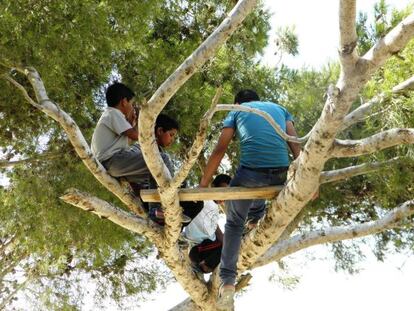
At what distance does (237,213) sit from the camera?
4.73 m

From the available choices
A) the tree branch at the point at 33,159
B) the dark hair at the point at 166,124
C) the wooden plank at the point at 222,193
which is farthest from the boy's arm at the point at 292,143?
the tree branch at the point at 33,159

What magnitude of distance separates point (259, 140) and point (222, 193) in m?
0.50

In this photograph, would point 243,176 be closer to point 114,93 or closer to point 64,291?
point 114,93

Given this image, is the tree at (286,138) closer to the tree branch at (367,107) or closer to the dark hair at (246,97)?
the tree branch at (367,107)

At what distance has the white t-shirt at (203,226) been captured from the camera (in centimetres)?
588

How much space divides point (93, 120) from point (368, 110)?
11.2ft

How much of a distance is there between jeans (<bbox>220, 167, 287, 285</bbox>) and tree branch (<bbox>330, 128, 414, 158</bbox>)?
0.61m

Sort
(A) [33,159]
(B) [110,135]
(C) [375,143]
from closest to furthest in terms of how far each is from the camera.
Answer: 1. (C) [375,143]
2. (B) [110,135]
3. (A) [33,159]

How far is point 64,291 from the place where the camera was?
9.30 m

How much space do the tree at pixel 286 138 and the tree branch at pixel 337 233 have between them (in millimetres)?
17

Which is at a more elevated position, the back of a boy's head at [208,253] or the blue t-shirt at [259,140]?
the blue t-shirt at [259,140]

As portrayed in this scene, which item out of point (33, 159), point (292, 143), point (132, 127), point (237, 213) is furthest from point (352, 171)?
point (33, 159)

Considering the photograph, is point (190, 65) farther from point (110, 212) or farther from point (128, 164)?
point (110, 212)

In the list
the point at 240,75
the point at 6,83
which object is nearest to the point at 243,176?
the point at 6,83
